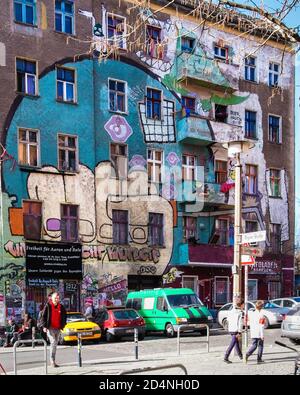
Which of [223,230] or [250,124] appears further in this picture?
[250,124]

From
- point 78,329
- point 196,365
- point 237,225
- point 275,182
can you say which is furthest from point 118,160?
point 196,365

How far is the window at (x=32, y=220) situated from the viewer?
29281 millimetres

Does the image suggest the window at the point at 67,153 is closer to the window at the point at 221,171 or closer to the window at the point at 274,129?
the window at the point at 221,171

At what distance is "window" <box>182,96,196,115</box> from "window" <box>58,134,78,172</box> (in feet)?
25.7

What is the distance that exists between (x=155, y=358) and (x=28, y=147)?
1564 centimetres

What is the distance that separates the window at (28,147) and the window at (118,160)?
4.47 meters

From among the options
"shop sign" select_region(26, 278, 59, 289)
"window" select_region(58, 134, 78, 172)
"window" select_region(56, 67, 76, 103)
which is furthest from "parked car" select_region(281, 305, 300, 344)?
"window" select_region(56, 67, 76, 103)

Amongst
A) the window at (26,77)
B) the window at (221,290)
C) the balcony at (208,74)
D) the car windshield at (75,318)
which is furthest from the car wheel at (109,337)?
the balcony at (208,74)

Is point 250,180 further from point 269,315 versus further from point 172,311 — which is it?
point 172,311

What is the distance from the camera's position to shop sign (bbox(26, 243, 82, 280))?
2902 cm

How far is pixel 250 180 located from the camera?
38812 mm

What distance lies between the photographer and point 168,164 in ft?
115

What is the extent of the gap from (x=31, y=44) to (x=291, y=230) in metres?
21.2

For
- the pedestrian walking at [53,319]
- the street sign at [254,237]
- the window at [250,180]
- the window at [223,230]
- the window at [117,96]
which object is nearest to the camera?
the street sign at [254,237]
